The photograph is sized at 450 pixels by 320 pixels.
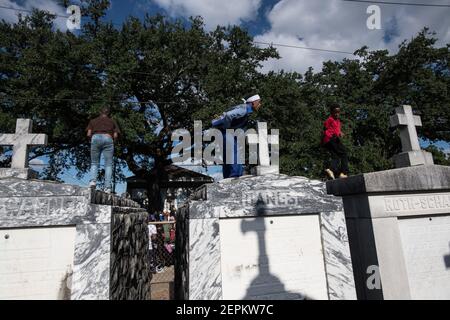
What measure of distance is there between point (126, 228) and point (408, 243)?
139 inches

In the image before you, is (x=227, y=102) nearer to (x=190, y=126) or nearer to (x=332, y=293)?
(x=190, y=126)

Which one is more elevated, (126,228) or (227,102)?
(227,102)

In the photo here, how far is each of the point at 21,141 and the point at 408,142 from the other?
5.18 meters

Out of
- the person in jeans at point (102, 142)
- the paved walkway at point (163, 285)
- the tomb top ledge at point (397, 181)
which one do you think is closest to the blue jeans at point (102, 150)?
the person in jeans at point (102, 142)

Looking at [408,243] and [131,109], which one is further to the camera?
[131,109]

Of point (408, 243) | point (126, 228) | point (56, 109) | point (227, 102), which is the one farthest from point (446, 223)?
point (56, 109)

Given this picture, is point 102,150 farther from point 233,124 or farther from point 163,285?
point 163,285

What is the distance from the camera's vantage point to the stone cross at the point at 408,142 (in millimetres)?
4094

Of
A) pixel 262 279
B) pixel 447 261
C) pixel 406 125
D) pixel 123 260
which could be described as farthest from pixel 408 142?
pixel 123 260

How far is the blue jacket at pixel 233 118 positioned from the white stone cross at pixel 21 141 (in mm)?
2117

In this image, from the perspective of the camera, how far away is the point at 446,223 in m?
3.70

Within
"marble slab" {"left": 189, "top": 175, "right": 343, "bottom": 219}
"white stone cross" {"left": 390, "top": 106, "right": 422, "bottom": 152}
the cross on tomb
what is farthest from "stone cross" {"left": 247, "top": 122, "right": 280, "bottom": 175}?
the cross on tomb

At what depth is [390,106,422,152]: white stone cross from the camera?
4305 millimetres

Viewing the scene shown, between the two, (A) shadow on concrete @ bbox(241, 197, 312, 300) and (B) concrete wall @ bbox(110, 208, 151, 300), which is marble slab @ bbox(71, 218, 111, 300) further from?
(A) shadow on concrete @ bbox(241, 197, 312, 300)
